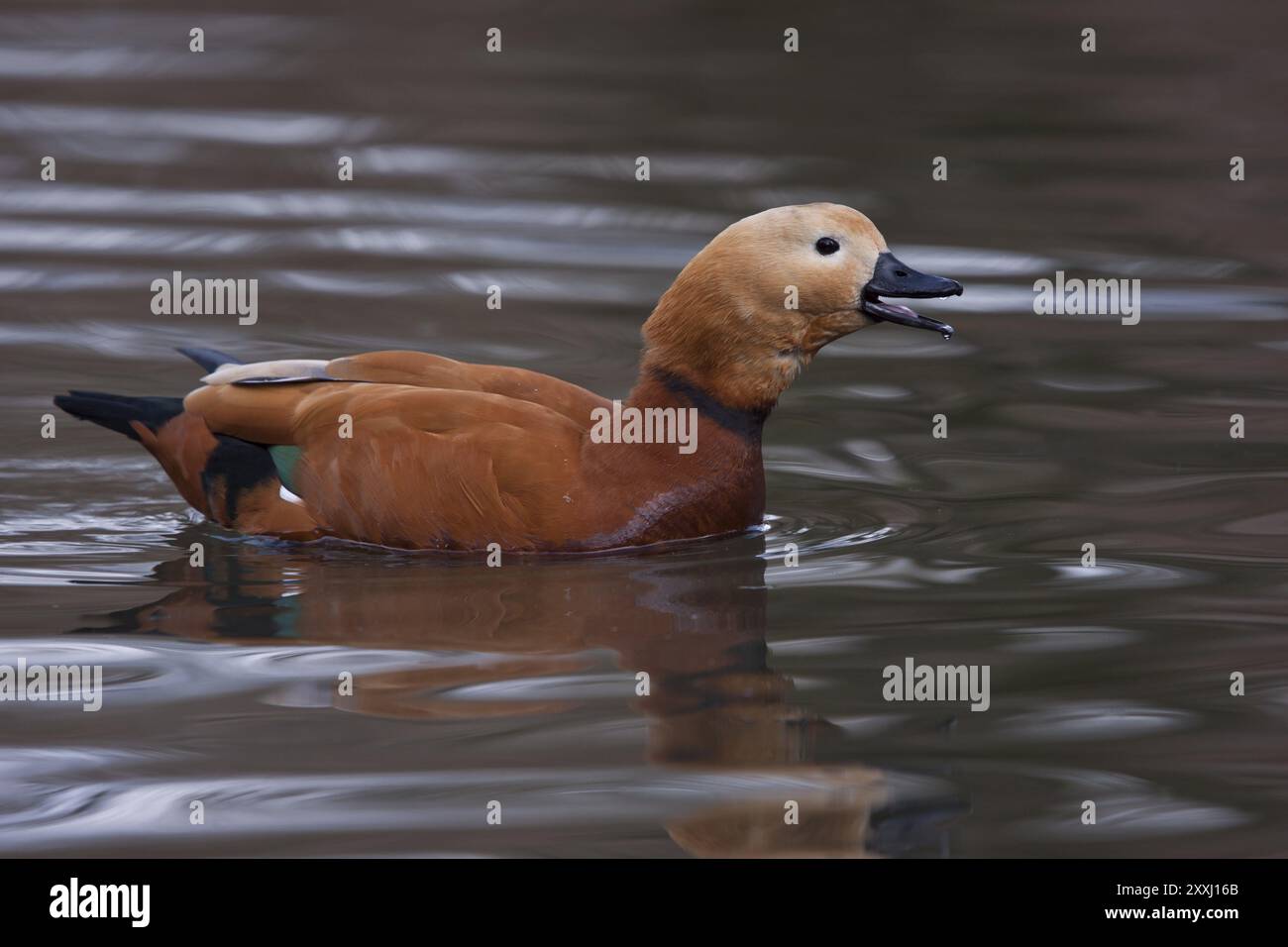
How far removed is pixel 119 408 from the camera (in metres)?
7.86

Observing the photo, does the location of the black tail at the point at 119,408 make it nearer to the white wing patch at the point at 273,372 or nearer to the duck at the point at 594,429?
the white wing patch at the point at 273,372

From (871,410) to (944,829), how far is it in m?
4.39

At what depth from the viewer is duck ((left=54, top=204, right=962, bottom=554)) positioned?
701 cm

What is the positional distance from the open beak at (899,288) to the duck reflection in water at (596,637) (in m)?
0.97

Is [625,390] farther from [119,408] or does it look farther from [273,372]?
[119,408]

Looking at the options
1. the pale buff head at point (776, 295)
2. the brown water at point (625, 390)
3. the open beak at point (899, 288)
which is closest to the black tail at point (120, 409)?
the brown water at point (625, 390)

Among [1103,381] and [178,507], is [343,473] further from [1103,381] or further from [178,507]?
[1103,381]

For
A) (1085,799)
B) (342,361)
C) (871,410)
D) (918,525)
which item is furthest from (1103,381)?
(1085,799)

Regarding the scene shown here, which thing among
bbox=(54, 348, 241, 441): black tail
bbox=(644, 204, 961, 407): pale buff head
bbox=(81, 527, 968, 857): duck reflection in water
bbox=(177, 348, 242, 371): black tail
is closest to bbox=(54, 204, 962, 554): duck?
bbox=(644, 204, 961, 407): pale buff head

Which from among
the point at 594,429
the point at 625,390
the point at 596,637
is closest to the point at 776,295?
the point at 594,429

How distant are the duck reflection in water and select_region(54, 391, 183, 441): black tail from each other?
19.4 inches

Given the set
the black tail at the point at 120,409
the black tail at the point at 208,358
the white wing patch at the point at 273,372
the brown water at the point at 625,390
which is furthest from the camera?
the black tail at the point at 208,358

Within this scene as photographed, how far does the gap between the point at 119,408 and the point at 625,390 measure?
2.52 m

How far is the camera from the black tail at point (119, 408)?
307 inches
